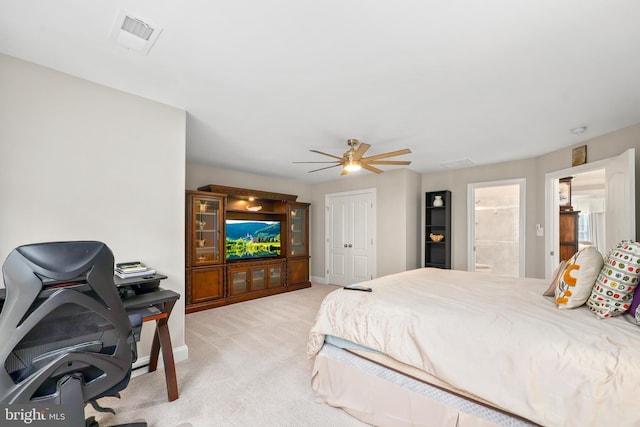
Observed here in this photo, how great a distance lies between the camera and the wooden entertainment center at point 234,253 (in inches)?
168

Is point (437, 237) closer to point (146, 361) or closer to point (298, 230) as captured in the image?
point (298, 230)

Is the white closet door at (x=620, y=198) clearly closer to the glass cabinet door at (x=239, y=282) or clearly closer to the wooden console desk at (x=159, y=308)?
the wooden console desk at (x=159, y=308)

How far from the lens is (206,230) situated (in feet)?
14.8

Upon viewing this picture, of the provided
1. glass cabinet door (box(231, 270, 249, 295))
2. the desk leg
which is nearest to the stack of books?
the desk leg

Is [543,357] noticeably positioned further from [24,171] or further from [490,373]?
[24,171]

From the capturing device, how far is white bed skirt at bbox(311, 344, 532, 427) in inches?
59.4

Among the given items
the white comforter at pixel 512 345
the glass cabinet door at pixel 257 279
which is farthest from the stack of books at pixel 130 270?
the glass cabinet door at pixel 257 279

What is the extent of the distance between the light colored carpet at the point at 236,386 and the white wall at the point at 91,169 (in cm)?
41

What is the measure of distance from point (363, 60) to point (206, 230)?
364 cm

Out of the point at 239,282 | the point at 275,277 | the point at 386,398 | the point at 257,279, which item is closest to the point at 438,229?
the point at 275,277

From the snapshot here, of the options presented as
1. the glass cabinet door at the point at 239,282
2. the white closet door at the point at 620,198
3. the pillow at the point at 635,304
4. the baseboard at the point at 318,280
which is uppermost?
the white closet door at the point at 620,198

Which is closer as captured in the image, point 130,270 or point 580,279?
point 580,279

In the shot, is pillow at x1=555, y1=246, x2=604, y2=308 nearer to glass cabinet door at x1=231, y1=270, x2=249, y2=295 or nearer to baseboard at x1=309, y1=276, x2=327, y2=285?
glass cabinet door at x1=231, y1=270, x2=249, y2=295

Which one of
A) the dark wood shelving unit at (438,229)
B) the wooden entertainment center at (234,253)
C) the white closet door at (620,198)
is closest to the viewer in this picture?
the white closet door at (620,198)
